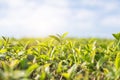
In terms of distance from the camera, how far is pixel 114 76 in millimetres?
1667

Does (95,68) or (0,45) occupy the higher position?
(0,45)

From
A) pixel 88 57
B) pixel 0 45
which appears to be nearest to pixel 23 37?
pixel 0 45

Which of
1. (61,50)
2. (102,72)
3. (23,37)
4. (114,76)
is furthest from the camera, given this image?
(23,37)

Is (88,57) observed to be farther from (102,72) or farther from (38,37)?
(38,37)

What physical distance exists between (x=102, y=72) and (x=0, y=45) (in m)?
0.97

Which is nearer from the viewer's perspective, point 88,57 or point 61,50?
point 88,57

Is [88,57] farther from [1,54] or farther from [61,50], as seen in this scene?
[1,54]

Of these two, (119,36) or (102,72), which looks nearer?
(102,72)

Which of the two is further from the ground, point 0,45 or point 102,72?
point 0,45

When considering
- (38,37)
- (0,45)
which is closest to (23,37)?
(38,37)

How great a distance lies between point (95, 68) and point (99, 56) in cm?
10

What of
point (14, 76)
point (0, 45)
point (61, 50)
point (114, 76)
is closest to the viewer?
point (14, 76)

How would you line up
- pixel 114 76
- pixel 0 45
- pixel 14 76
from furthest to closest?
1. pixel 0 45
2. pixel 114 76
3. pixel 14 76

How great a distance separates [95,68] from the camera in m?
1.88
